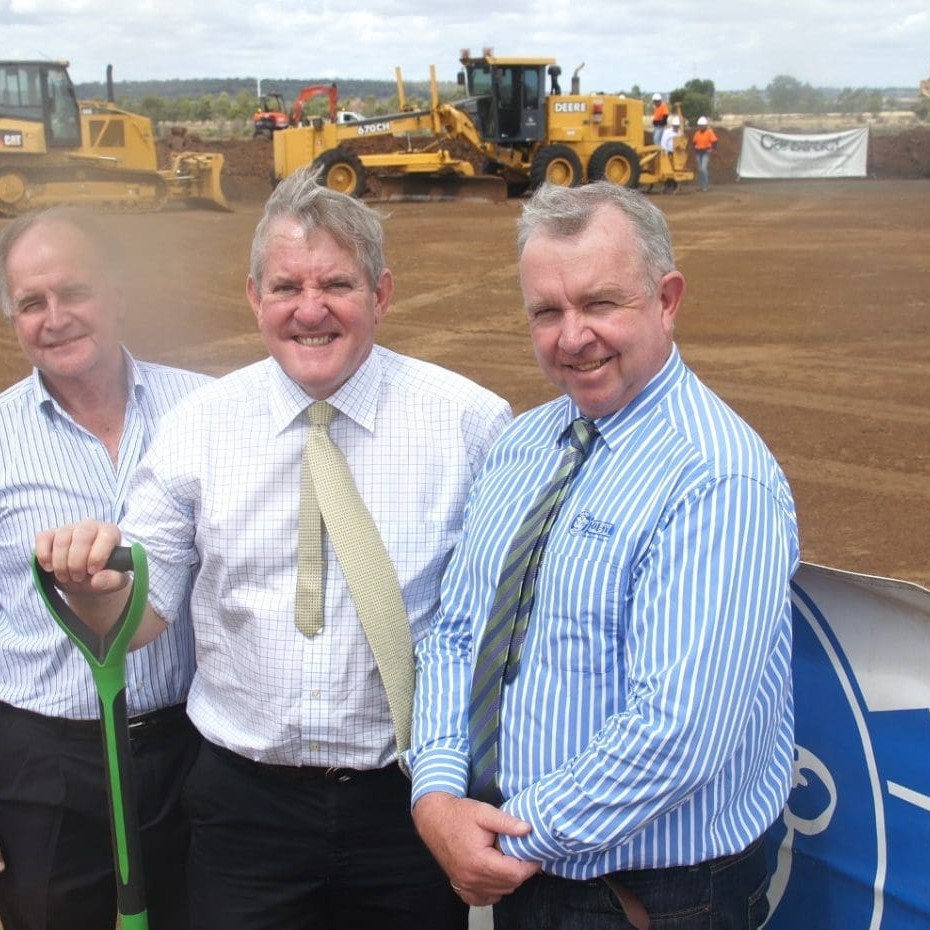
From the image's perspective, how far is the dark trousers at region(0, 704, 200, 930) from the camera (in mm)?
2768

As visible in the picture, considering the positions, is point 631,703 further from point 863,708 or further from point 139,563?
point 139,563

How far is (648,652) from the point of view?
1.91 metres

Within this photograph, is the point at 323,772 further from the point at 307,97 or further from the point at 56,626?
the point at 307,97

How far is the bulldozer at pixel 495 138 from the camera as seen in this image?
2619 centimetres

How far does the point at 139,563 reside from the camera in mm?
2201

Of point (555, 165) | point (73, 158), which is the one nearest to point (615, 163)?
point (555, 165)

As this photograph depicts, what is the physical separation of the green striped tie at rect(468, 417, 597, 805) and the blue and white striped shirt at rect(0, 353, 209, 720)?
91cm

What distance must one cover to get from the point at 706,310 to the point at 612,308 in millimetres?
11336

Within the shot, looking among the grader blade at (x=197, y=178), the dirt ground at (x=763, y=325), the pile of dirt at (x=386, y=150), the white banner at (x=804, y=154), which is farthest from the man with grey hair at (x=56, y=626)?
the white banner at (x=804, y=154)

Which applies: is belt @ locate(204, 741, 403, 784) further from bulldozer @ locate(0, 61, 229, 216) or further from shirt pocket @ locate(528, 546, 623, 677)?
bulldozer @ locate(0, 61, 229, 216)

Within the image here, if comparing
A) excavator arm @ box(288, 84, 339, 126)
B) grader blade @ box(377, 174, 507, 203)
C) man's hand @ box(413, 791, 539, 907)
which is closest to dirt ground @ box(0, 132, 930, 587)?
man's hand @ box(413, 791, 539, 907)

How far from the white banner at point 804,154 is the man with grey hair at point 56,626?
3529 cm

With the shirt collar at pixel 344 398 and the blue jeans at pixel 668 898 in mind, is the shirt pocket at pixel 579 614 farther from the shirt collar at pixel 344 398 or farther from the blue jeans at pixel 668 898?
the shirt collar at pixel 344 398

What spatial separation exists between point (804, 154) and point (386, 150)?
12565 millimetres
